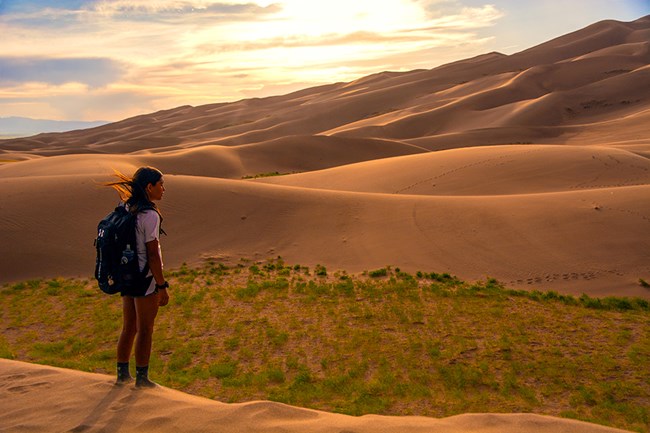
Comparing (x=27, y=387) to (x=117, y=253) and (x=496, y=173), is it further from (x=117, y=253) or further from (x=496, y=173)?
(x=496, y=173)

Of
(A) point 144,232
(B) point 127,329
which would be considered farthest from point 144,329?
(A) point 144,232

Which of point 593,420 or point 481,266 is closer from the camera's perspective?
point 593,420

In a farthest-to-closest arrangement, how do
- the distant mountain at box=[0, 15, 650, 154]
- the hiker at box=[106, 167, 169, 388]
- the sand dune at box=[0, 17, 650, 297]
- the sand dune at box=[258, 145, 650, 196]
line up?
1. the distant mountain at box=[0, 15, 650, 154]
2. the sand dune at box=[258, 145, 650, 196]
3. the sand dune at box=[0, 17, 650, 297]
4. the hiker at box=[106, 167, 169, 388]

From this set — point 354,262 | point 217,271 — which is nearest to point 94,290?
point 217,271

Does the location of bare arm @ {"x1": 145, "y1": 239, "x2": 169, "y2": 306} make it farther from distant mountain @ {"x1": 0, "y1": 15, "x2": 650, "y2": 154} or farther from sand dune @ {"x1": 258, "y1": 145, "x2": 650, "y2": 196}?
distant mountain @ {"x1": 0, "y1": 15, "x2": 650, "y2": 154}

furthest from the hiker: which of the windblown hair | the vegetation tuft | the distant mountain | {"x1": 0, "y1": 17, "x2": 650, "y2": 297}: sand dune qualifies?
the distant mountain

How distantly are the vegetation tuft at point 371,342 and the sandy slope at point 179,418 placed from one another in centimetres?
144

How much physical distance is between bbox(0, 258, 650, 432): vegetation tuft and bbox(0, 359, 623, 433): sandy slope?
1.44 m

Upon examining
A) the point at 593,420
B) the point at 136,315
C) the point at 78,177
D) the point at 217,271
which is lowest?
the point at 593,420

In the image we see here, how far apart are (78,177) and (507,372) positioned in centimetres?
1569

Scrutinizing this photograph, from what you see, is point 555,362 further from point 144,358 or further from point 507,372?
point 144,358

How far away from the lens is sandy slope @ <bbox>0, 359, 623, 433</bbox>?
4270 millimetres

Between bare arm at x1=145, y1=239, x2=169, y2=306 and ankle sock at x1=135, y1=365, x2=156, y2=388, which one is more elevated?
bare arm at x1=145, y1=239, x2=169, y2=306

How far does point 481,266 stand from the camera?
1207 centimetres
